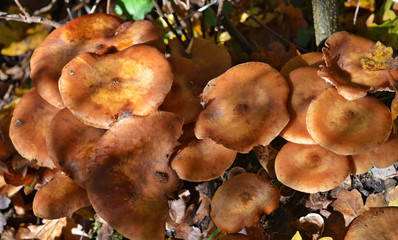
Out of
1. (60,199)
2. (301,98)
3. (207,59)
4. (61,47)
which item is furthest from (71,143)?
(301,98)

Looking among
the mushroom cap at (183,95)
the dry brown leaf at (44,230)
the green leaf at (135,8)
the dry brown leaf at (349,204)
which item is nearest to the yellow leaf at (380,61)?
the dry brown leaf at (349,204)

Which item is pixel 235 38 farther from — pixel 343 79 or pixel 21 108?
pixel 21 108

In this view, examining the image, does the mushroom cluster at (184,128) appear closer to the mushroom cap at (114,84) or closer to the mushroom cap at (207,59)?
the mushroom cap at (114,84)

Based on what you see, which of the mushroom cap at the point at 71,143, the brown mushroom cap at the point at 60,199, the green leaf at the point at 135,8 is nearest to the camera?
the mushroom cap at the point at 71,143

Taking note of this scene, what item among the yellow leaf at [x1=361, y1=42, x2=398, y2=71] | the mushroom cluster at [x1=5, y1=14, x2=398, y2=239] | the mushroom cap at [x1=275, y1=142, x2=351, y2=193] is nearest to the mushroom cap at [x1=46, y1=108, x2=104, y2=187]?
the mushroom cluster at [x1=5, y1=14, x2=398, y2=239]

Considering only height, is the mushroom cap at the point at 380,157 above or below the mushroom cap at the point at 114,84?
below

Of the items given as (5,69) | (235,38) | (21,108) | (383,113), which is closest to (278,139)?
(383,113)
